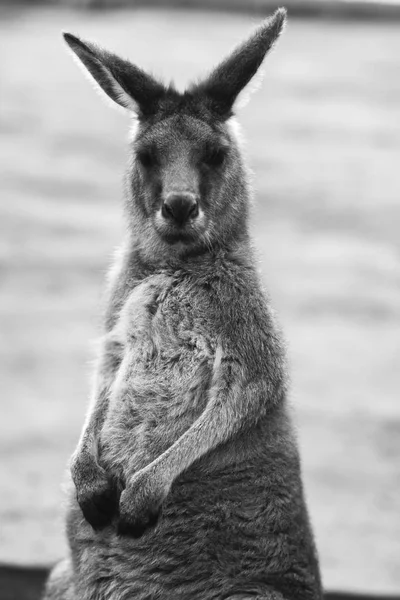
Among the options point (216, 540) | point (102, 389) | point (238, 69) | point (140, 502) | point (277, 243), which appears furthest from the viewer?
point (277, 243)

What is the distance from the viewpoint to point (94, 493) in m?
3.58

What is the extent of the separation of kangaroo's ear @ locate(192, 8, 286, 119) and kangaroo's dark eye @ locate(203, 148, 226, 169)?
134mm

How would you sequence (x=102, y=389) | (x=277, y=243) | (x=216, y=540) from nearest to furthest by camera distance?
(x=216, y=540) < (x=102, y=389) < (x=277, y=243)

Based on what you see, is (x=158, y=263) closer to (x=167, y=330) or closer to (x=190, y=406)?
(x=167, y=330)

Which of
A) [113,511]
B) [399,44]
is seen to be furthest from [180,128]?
[399,44]

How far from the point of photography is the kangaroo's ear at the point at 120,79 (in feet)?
11.9

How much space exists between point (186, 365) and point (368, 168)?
704 cm

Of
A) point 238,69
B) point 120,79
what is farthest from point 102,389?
point 238,69

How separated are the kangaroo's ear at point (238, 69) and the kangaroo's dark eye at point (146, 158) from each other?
0.25 meters

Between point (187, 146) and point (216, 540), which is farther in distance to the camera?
point (187, 146)

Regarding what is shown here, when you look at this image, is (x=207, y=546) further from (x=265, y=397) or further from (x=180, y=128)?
(x=180, y=128)

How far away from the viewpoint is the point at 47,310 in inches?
314

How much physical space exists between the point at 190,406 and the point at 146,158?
796 mm

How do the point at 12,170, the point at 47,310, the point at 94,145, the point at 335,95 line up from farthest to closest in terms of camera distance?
the point at 335,95
the point at 94,145
the point at 12,170
the point at 47,310
